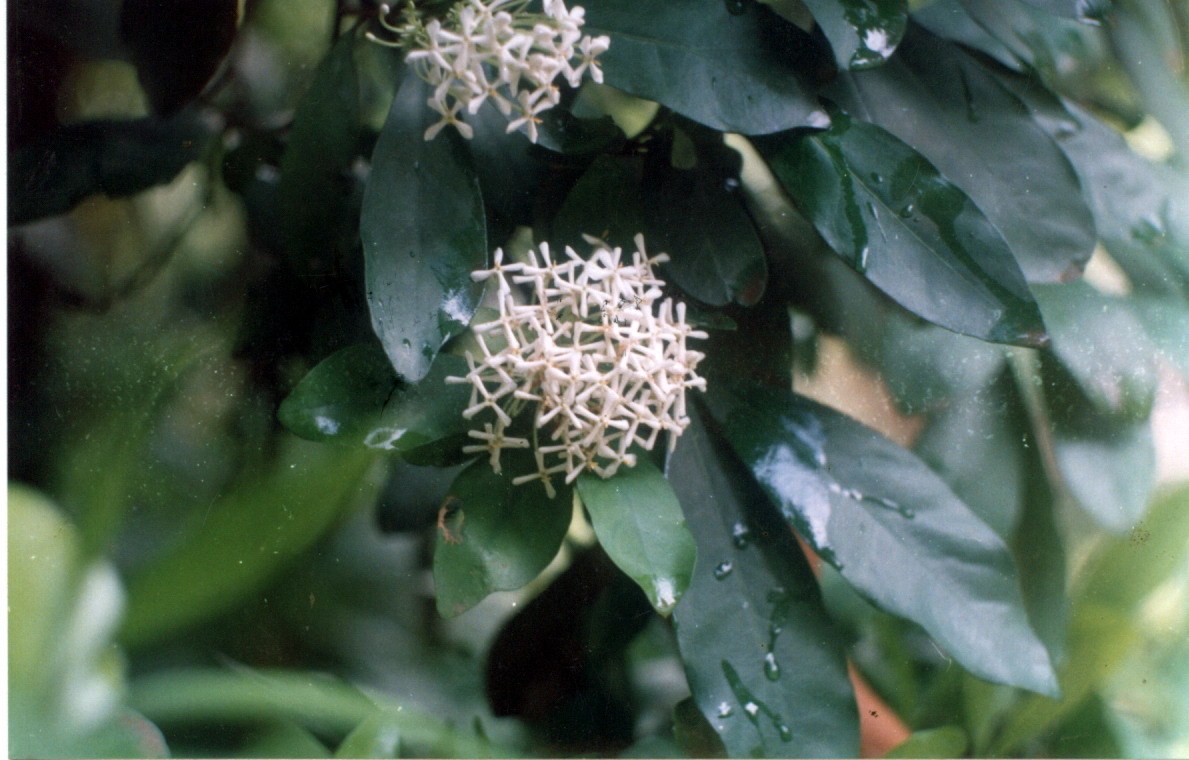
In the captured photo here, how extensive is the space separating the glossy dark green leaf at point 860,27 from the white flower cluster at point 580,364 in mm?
157

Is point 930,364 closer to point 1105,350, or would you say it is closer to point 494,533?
point 1105,350

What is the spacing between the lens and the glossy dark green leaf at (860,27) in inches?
18.2

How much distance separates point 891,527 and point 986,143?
27 cm

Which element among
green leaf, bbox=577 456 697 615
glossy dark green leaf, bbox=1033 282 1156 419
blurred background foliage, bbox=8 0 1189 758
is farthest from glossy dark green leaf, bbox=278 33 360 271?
glossy dark green leaf, bbox=1033 282 1156 419

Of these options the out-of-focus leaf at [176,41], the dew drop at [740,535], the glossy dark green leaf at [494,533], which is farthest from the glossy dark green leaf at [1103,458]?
the out-of-focus leaf at [176,41]

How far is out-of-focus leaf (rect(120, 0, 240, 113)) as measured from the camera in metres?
0.54

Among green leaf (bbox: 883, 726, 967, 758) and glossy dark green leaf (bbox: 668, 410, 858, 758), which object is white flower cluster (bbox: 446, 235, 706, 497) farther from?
green leaf (bbox: 883, 726, 967, 758)

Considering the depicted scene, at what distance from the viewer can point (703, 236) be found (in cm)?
52

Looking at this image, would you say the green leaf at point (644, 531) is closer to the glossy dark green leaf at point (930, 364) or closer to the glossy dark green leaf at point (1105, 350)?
the glossy dark green leaf at point (930, 364)

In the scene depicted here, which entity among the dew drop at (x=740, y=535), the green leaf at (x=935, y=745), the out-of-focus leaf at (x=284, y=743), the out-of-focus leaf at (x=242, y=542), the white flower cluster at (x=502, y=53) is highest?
the white flower cluster at (x=502, y=53)

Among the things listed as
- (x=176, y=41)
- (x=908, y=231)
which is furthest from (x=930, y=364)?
(x=176, y=41)

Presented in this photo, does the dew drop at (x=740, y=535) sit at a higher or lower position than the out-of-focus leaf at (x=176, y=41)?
lower

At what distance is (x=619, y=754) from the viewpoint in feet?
1.82

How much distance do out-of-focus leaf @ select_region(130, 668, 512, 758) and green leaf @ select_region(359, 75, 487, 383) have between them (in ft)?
0.80
